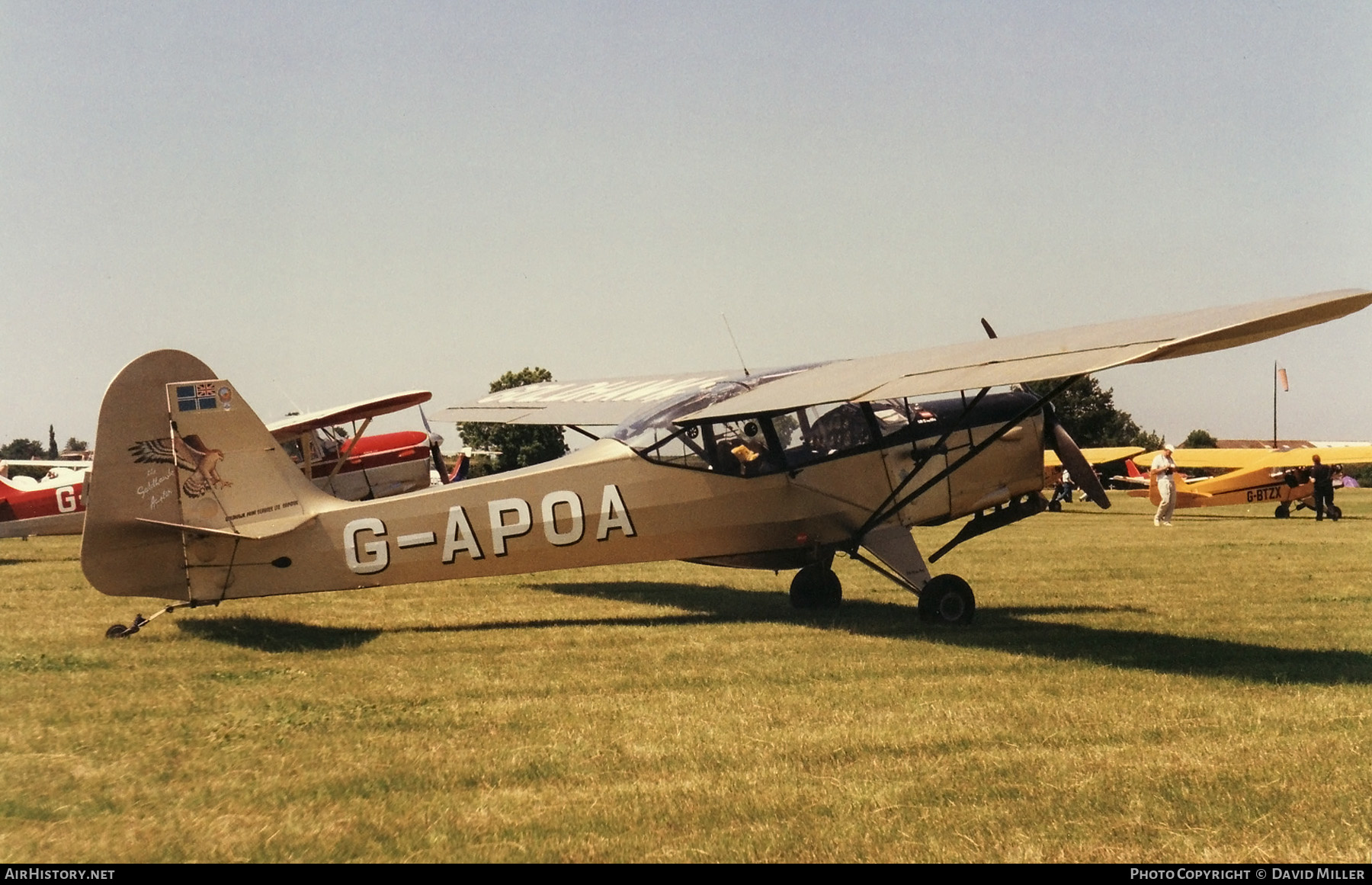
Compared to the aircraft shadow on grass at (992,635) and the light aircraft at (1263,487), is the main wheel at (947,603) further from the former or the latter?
the light aircraft at (1263,487)

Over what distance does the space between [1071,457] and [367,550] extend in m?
6.27

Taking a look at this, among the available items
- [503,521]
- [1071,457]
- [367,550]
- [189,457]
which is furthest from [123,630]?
[1071,457]

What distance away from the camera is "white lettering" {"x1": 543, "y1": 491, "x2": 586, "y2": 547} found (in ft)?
30.2

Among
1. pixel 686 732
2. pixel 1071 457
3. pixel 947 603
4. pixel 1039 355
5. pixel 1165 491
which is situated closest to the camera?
pixel 686 732

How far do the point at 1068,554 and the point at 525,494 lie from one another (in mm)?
9402

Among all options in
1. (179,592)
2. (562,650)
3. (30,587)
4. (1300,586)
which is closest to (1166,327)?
(562,650)

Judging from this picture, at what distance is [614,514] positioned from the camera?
9391 mm

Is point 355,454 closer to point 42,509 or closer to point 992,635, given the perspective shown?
point 42,509

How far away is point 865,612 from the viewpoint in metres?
10.5

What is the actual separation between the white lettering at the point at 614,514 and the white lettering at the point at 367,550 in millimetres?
1749

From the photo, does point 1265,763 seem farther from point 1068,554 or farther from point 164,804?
point 1068,554

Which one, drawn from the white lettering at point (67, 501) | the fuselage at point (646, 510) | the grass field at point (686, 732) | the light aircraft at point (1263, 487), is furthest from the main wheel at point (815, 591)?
the light aircraft at point (1263, 487)

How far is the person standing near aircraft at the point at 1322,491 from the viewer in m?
25.2

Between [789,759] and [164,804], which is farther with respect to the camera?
[789,759]
